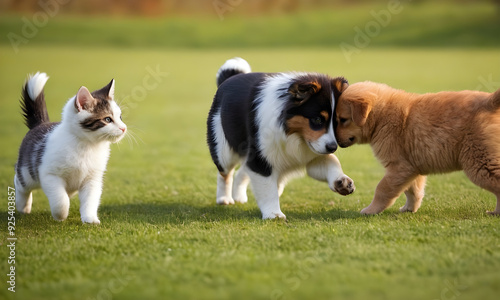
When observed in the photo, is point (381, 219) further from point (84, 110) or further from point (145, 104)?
point (145, 104)

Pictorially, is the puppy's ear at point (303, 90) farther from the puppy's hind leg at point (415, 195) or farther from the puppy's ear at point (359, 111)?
the puppy's hind leg at point (415, 195)

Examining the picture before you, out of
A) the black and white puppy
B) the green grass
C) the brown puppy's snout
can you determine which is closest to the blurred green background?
the black and white puppy

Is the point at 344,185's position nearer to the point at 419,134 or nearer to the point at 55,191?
the point at 419,134

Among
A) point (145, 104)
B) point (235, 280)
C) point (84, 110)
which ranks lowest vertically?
point (145, 104)

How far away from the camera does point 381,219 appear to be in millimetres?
5121

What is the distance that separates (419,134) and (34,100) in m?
4.00

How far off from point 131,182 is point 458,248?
485cm

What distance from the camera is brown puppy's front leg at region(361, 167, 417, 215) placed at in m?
5.29

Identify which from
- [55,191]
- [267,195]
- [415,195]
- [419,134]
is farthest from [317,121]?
[55,191]

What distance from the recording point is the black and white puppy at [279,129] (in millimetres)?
5141

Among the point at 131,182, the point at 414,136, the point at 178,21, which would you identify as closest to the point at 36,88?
the point at 131,182

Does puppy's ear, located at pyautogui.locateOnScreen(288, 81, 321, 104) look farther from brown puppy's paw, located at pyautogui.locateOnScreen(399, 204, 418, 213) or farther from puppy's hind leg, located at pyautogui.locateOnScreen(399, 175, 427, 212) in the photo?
brown puppy's paw, located at pyautogui.locateOnScreen(399, 204, 418, 213)

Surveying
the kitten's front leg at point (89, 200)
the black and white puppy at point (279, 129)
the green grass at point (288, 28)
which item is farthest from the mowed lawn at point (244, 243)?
the green grass at point (288, 28)

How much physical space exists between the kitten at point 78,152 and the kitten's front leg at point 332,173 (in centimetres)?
193
